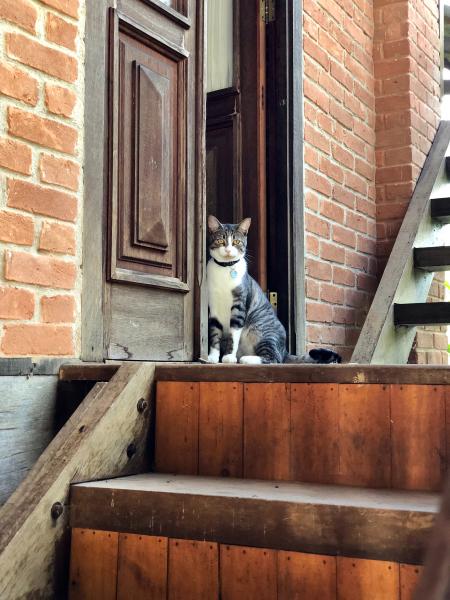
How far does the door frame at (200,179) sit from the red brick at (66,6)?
5 cm

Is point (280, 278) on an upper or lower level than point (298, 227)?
lower

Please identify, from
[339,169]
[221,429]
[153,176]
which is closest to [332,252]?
[339,169]

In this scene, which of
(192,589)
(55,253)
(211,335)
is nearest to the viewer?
(192,589)

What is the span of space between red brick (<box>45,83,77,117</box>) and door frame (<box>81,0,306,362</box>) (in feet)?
0.20

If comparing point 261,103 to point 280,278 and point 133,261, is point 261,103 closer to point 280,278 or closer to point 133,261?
point 280,278

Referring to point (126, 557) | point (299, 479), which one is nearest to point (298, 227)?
point (299, 479)

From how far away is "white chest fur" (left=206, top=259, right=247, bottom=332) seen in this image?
307 centimetres

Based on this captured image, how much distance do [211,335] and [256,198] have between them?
0.66m

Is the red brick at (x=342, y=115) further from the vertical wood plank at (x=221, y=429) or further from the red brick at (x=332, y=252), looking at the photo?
the vertical wood plank at (x=221, y=429)

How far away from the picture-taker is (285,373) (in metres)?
1.59

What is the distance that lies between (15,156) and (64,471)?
0.79 m

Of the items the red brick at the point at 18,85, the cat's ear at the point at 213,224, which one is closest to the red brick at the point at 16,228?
the red brick at the point at 18,85

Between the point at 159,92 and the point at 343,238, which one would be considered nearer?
the point at 159,92

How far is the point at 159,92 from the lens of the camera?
2.30 m
